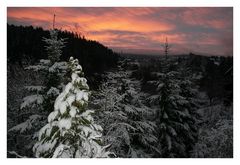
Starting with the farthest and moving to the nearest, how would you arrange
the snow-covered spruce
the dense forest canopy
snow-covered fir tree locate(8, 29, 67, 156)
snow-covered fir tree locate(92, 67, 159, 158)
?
snow-covered fir tree locate(92, 67, 159, 158) → snow-covered fir tree locate(8, 29, 67, 156) → the dense forest canopy → the snow-covered spruce

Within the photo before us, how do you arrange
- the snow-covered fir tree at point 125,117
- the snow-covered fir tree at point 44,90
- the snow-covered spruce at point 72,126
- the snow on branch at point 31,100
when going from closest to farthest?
the snow-covered spruce at point 72,126, the snow-covered fir tree at point 44,90, the snow on branch at point 31,100, the snow-covered fir tree at point 125,117

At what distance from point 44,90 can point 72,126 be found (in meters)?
3.36

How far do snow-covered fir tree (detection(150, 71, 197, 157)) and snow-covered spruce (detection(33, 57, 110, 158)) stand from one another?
6435mm

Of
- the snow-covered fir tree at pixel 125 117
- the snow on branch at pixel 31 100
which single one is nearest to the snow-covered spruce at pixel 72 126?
the snow on branch at pixel 31 100

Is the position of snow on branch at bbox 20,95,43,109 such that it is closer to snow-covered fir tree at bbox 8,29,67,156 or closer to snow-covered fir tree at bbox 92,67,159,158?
snow-covered fir tree at bbox 8,29,67,156

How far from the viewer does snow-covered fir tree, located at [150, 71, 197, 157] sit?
13156 mm

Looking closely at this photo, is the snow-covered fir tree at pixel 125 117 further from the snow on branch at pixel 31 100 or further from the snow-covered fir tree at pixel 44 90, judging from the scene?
the snow on branch at pixel 31 100

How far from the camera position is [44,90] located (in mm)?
9633

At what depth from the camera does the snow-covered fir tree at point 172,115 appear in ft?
43.2

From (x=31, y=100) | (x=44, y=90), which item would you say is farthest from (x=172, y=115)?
(x=31, y=100)

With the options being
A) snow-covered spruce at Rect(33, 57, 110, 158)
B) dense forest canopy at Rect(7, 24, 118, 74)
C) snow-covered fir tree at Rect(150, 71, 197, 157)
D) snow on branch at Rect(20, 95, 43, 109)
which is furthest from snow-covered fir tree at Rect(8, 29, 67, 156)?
snow-covered fir tree at Rect(150, 71, 197, 157)

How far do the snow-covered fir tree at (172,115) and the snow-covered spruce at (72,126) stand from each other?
6.43m
